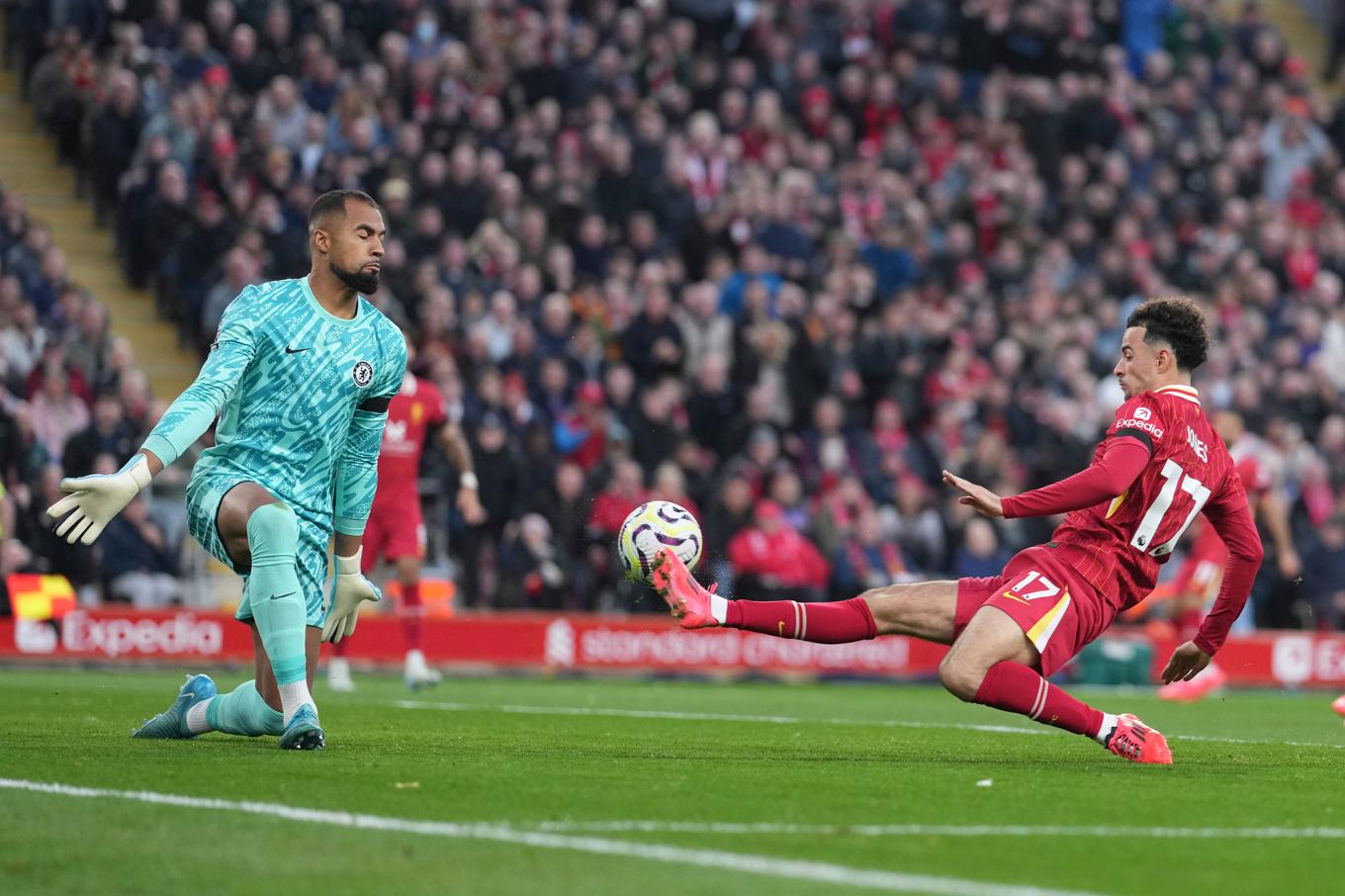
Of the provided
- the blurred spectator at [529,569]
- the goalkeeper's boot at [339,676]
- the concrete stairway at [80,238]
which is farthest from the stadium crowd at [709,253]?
the goalkeeper's boot at [339,676]

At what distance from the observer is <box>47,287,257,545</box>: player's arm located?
7395 millimetres

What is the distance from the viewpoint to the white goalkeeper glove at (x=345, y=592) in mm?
8953

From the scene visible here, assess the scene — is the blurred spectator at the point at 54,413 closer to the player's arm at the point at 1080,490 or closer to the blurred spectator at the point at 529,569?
the blurred spectator at the point at 529,569

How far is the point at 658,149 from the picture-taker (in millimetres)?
21703

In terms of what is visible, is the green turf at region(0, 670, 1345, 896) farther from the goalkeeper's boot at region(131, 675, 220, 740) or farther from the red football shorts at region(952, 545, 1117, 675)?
the red football shorts at region(952, 545, 1117, 675)

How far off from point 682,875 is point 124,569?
13.0m

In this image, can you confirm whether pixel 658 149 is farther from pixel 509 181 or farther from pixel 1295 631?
pixel 1295 631

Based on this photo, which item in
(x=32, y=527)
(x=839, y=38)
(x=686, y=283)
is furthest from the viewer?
(x=839, y=38)

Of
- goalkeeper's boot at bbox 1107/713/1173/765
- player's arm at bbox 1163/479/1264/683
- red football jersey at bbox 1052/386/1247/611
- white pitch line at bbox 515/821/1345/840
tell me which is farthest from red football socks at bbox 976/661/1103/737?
white pitch line at bbox 515/821/1345/840

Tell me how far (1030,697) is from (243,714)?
9.97ft

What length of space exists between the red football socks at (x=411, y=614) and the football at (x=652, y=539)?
6.17 meters

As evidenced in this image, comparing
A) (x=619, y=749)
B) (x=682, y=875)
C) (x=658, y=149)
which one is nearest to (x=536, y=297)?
(x=658, y=149)

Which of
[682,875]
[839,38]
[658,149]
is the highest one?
[839,38]

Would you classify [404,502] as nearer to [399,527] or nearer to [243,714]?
[399,527]
